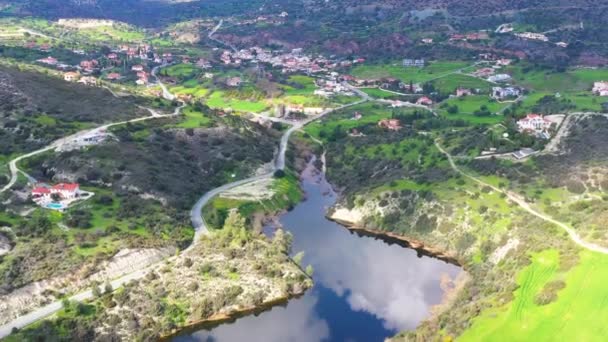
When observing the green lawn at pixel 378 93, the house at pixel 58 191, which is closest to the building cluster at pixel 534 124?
the green lawn at pixel 378 93

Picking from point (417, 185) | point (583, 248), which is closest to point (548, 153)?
point (417, 185)

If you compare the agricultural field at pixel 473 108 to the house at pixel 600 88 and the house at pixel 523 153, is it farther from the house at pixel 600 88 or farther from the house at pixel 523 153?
the house at pixel 523 153

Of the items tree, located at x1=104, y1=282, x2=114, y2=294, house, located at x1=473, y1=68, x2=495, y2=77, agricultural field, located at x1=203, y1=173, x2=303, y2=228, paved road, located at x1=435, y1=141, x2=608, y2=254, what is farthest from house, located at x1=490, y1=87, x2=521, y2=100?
tree, located at x1=104, y1=282, x2=114, y2=294

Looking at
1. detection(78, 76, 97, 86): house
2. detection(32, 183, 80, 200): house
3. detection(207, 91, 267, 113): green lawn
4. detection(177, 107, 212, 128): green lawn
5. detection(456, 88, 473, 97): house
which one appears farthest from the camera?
detection(456, 88, 473, 97): house

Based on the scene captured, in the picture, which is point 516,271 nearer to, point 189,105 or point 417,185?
point 417,185

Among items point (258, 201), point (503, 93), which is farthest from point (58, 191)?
point (503, 93)

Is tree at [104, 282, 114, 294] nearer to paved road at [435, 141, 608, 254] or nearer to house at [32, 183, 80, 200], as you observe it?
house at [32, 183, 80, 200]
